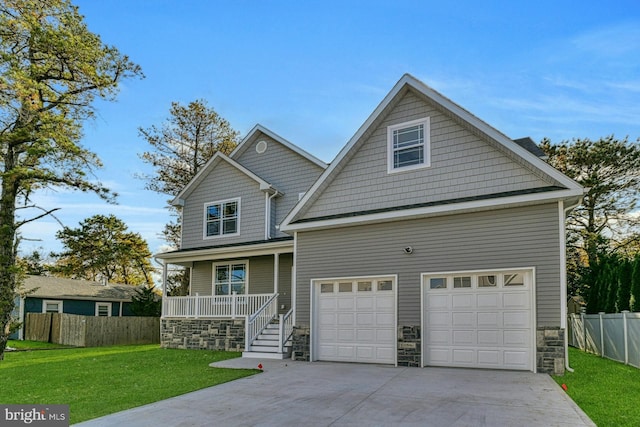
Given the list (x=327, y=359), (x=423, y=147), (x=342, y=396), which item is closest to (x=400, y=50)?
(x=423, y=147)

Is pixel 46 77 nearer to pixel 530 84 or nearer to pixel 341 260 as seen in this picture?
pixel 341 260

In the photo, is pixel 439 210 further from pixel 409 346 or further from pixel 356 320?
pixel 356 320

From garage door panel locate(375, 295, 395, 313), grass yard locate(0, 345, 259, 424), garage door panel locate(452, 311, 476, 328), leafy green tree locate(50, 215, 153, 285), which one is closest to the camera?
grass yard locate(0, 345, 259, 424)

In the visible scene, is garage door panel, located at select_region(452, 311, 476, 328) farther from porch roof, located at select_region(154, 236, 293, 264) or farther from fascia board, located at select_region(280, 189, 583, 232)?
porch roof, located at select_region(154, 236, 293, 264)

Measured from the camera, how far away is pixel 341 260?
13.0 metres

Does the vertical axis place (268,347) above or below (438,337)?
below

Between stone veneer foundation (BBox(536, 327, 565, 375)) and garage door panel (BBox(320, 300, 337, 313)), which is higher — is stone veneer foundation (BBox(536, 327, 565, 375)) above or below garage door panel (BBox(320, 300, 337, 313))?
below

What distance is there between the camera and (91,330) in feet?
72.5

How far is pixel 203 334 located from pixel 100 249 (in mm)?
24191

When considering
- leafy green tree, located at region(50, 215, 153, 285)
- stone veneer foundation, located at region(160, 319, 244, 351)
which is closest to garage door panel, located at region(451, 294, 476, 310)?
stone veneer foundation, located at region(160, 319, 244, 351)

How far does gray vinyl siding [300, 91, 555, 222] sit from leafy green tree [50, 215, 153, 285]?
95.6ft

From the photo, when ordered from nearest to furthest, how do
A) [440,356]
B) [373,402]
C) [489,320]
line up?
1. [373,402]
2. [489,320]
3. [440,356]

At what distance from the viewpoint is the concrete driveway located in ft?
21.6

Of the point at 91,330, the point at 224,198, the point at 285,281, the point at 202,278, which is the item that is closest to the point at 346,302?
the point at 285,281
